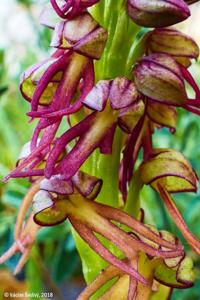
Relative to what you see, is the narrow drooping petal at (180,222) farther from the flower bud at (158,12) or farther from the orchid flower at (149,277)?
the flower bud at (158,12)

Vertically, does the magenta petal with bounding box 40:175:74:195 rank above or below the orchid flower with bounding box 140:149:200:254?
above

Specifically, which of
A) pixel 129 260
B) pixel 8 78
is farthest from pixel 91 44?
pixel 8 78

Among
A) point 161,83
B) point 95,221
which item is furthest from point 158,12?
point 95,221

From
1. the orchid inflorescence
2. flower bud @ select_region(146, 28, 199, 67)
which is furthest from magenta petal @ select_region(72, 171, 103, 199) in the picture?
flower bud @ select_region(146, 28, 199, 67)

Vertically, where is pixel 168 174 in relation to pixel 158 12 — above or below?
below

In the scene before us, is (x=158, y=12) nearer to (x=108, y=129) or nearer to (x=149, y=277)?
(x=108, y=129)

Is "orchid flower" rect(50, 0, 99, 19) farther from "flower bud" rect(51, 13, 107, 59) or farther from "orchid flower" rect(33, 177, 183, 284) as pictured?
"orchid flower" rect(33, 177, 183, 284)

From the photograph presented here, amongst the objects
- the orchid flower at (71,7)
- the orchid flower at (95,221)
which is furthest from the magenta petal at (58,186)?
the orchid flower at (71,7)
